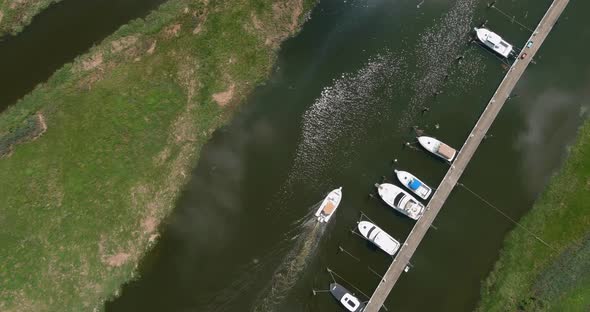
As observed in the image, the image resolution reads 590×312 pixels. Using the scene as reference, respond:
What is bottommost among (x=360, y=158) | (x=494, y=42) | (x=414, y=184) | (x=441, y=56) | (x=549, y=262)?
(x=549, y=262)

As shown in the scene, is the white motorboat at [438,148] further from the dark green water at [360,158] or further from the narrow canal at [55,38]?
the narrow canal at [55,38]

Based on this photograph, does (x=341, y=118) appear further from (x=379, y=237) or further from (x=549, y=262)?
(x=549, y=262)


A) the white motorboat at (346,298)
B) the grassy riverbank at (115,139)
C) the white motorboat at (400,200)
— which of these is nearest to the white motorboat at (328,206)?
the white motorboat at (400,200)

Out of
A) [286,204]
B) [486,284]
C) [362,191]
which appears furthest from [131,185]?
[486,284]

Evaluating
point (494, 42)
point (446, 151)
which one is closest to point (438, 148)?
point (446, 151)

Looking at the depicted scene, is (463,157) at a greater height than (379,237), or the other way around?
(463,157)

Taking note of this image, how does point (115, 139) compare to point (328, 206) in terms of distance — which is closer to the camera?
point (115, 139)
